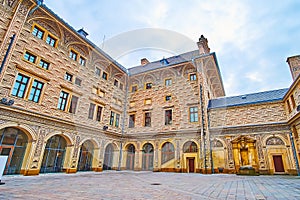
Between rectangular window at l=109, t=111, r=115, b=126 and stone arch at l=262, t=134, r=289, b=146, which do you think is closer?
stone arch at l=262, t=134, r=289, b=146

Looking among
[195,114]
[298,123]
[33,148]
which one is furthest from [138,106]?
[298,123]

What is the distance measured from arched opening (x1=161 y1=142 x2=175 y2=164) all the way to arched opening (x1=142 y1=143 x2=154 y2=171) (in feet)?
4.06

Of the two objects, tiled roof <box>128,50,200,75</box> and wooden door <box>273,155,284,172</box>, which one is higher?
tiled roof <box>128,50,200,75</box>

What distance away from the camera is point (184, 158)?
50.1ft

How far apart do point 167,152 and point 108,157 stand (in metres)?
5.66

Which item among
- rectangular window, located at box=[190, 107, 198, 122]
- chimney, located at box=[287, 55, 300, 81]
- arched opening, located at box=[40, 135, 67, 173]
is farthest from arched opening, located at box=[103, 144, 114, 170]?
chimney, located at box=[287, 55, 300, 81]

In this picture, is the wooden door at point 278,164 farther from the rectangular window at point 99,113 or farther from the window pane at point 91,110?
the window pane at point 91,110

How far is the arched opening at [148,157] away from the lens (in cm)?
1686

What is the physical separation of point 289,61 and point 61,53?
59.8 feet

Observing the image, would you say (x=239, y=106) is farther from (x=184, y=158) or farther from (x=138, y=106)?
(x=138, y=106)

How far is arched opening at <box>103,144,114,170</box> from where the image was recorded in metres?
16.8

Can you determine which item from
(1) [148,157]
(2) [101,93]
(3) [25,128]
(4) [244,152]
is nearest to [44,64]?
(3) [25,128]

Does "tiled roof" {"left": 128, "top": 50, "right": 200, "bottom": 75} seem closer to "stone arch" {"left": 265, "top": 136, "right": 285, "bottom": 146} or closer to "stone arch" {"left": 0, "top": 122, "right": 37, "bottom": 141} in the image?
"stone arch" {"left": 265, "top": 136, "right": 285, "bottom": 146}

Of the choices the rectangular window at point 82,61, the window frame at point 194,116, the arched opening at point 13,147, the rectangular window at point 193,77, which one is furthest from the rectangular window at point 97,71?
the window frame at point 194,116
